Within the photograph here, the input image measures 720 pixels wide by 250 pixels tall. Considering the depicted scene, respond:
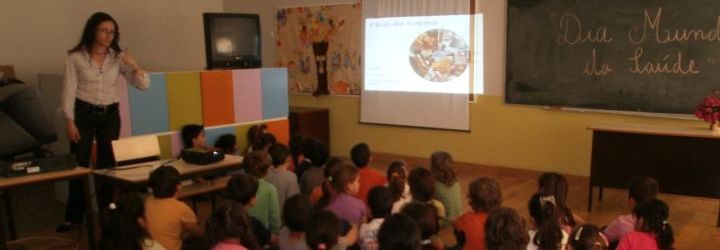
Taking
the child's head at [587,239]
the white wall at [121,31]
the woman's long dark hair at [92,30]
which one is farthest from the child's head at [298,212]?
the white wall at [121,31]

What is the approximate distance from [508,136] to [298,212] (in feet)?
13.7

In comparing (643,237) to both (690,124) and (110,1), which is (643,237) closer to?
(690,124)

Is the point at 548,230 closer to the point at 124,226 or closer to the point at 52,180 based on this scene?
the point at 124,226

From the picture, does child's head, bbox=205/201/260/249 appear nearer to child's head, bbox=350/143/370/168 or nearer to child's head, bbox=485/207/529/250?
child's head, bbox=485/207/529/250

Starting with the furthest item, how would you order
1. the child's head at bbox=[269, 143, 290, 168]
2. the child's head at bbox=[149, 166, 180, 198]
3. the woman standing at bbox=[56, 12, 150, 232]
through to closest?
the woman standing at bbox=[56, 12, 150, 232] → the child's head at bbox=[269, 143, 290, 168] → the child's head at bbox=[149, 166, 180, 198]

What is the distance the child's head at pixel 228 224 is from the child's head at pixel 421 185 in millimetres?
1069

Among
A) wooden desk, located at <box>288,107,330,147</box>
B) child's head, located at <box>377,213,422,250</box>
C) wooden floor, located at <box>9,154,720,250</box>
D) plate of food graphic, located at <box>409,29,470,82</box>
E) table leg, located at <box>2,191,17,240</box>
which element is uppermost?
plate of food graphic, located at <box>409,29,470,82</box>

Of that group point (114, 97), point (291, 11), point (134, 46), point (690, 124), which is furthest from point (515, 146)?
point (134, 46)

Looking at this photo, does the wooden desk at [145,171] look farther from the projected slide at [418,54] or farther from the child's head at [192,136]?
the projected slide at [418,54]

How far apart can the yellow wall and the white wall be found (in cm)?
214

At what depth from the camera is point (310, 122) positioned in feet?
23.7

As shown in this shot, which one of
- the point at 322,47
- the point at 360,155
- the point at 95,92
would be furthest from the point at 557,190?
the point at 322,47

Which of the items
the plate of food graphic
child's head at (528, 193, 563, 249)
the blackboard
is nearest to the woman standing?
child's head at (528, 193, 563, 249)

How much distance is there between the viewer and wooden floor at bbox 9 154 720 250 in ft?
13.0
